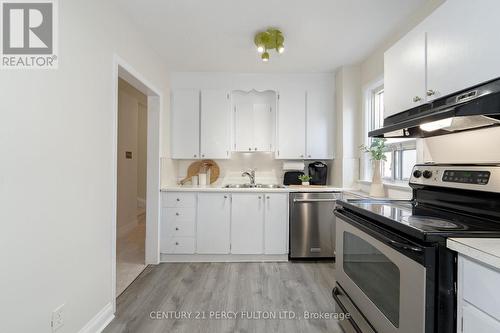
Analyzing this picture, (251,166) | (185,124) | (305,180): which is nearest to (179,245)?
(251,166)

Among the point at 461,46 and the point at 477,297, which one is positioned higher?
the point at 461,46

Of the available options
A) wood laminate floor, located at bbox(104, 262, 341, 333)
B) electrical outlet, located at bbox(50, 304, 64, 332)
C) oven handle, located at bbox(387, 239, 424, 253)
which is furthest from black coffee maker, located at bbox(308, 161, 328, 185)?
electrical outlet, located at bbox(50, 304, 64, 332)

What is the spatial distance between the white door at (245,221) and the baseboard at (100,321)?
1429mm

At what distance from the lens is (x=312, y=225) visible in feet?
9.66


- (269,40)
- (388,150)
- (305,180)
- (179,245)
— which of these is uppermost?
(269,40)

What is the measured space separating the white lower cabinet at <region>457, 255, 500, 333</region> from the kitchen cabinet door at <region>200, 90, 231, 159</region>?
2748 millimetres

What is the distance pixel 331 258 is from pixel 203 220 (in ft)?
5.56

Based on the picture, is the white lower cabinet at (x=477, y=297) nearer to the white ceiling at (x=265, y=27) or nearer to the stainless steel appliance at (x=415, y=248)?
the stainless steel appliance at (x=415, y=248)

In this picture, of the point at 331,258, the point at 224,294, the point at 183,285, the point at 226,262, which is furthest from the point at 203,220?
the point at 331,258

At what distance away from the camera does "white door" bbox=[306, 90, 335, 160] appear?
3322mm

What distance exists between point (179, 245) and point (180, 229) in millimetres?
200

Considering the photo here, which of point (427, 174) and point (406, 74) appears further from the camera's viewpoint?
point (406, 74)

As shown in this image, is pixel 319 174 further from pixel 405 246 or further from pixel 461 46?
pixel 405 246

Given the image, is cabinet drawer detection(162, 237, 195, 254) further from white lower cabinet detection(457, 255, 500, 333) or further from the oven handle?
white lower cabinet detection(457, 255, 500, 333)
